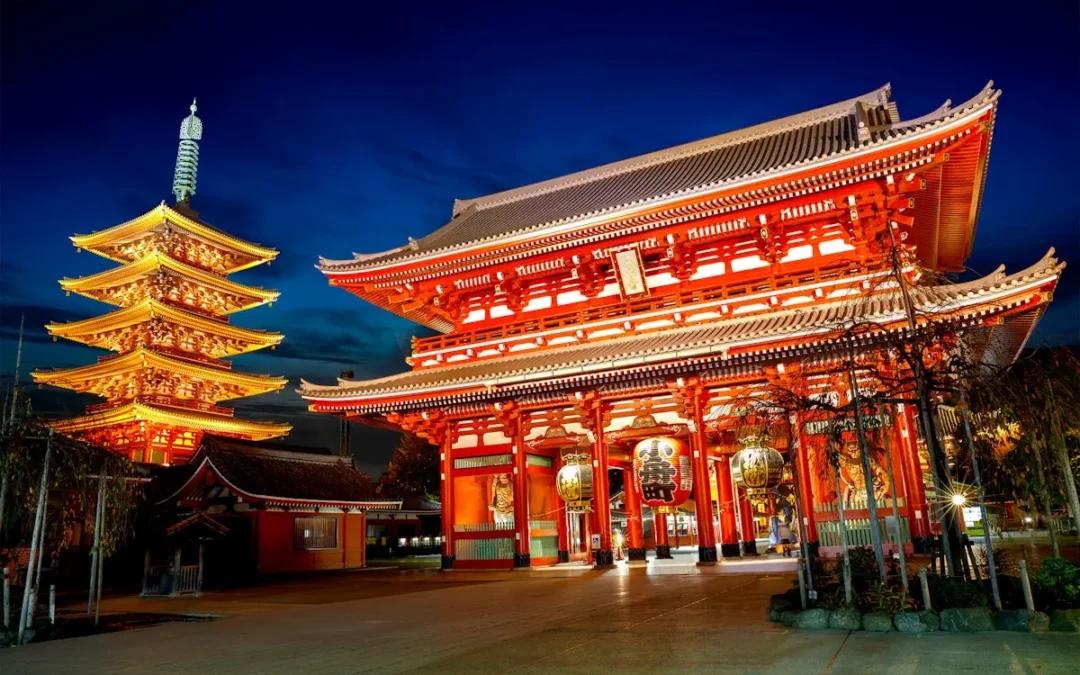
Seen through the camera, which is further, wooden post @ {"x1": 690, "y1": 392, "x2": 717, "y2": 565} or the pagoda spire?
the pagoda spire

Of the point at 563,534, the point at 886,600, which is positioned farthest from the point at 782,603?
the point at 563,534

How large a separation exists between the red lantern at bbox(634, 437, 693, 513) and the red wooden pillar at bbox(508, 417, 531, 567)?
393 centimetres

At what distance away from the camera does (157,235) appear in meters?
43.8

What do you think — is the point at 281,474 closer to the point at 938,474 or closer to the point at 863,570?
the point at 863,570

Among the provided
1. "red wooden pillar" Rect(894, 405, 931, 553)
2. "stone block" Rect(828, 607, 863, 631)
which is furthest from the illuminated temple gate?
"stone block" Rect(828, 607, 863, 631)

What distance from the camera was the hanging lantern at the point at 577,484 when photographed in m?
21.2

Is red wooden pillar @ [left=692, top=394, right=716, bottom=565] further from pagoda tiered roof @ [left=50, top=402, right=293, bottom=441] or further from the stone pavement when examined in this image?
pagoda tiered roof @ [left=50, top=402, right=293, bottom=441]

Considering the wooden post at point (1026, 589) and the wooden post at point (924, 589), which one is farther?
the wooden post at point (924, 589)

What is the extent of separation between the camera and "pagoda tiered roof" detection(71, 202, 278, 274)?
4320 cm

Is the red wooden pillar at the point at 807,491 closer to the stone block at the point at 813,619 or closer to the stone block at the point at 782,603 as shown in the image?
the stone block at the point at 782,603

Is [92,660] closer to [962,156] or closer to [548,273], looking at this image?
[548,273]

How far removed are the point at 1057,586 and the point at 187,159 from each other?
53.6m

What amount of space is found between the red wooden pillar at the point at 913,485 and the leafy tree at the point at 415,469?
44.9 metres

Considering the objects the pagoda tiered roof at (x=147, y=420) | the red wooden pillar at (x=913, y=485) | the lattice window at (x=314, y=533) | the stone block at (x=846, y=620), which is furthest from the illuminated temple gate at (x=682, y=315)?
the pagoda tiered roof at (x=147, y=420)
